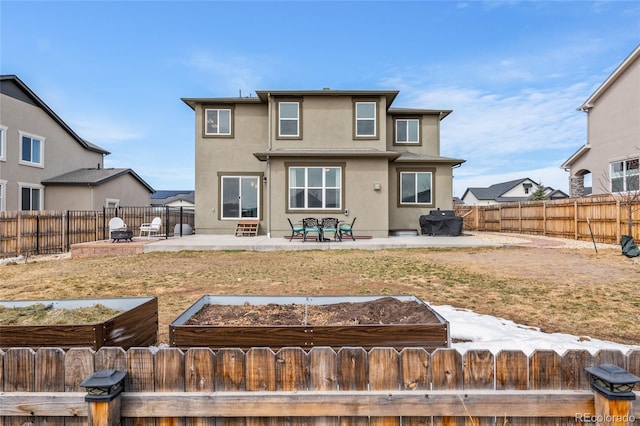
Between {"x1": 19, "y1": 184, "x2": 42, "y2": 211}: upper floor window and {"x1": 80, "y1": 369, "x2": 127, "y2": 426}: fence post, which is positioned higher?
{"x1": 19, "y1": 184, "x2": 42, "y2": 211}: upper floor window

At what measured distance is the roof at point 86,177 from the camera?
19062 mm

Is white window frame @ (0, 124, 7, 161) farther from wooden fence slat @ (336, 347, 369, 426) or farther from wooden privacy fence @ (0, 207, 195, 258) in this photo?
wooden fence slat @ (336, 347, 369, 426)

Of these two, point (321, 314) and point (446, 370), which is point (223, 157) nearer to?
point (321, 314)

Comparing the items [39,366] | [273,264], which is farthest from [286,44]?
[39,366]

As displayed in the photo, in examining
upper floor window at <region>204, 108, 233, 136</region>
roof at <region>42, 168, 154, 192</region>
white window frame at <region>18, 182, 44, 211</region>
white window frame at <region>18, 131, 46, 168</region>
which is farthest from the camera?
roof at <region>42, 168, 154, 192</region>

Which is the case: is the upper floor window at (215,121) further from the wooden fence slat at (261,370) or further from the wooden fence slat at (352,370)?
the wooden fence slat at (352,370)

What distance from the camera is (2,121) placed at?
54.7 ft

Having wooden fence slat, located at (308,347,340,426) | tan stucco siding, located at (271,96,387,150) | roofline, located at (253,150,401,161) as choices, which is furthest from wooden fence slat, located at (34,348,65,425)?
tan stucco siding, located at (271,96,387,150)

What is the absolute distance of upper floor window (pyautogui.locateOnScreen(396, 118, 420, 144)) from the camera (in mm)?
17766

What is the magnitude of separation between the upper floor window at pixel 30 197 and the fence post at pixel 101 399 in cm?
2159

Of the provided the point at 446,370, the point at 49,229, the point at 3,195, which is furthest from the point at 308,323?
the point at 3,195

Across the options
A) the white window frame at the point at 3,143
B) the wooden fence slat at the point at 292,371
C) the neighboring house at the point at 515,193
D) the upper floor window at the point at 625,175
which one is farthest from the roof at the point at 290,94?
the neighboring house at the point at 515,193

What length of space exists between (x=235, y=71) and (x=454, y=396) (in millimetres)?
21225

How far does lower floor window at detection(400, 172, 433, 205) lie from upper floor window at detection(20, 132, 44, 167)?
63.9 feet
